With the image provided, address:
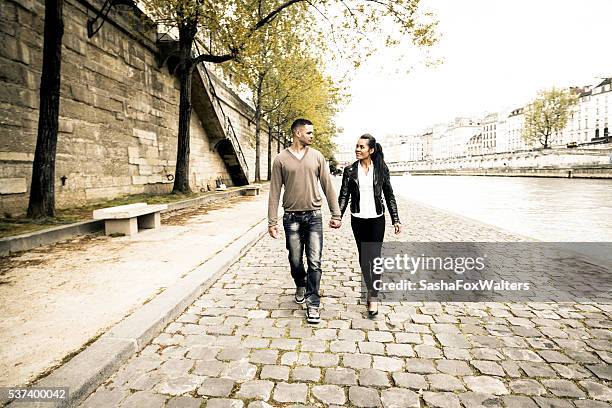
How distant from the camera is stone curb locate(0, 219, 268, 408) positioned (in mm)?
2225

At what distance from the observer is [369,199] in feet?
12.1

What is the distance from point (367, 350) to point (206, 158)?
17.0 metres

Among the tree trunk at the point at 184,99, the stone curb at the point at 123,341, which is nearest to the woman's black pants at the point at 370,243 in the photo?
the stone curb at the point at 123,341

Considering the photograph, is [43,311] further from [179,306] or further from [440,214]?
[440,214]

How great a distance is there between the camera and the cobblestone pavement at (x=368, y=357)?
90.4 inches

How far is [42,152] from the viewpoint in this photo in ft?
22.4

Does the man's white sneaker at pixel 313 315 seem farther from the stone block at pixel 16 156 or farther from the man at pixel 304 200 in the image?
the stone block at pixel 16 156

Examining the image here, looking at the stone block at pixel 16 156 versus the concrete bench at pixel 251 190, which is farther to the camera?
the concrete bench at pixel 251 190

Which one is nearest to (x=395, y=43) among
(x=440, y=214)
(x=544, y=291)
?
(x=440, y=214)

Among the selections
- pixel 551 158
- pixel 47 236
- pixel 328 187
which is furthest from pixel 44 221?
pixel 551 158

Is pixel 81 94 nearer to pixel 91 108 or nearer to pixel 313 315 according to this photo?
pixel 91 108

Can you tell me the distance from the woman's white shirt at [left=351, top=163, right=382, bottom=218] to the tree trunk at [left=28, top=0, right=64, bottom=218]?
646cm

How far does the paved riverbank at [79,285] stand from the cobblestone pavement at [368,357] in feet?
1.83

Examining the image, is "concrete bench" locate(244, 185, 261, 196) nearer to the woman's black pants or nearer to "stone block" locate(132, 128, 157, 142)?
"stone block" locate(132, 128, 157, 142)
